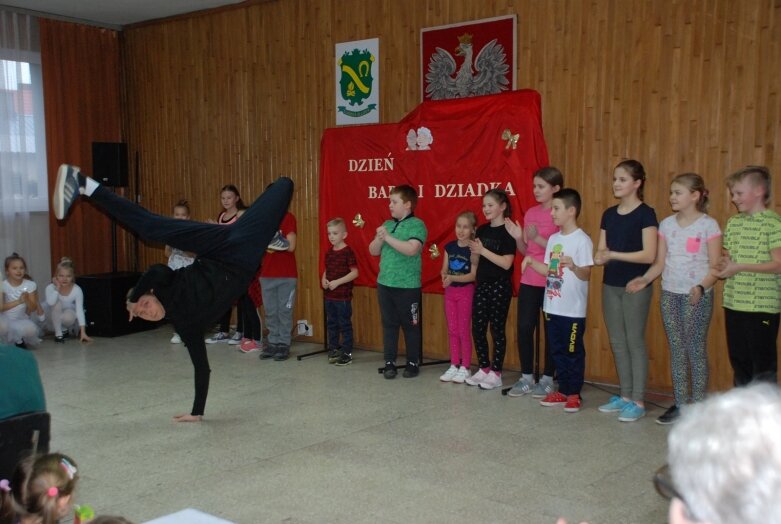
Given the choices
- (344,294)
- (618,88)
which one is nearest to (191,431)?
(344,294)

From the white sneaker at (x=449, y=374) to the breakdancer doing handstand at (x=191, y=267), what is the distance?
69.2 inches

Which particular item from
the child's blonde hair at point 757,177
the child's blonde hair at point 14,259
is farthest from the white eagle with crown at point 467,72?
the child's blonde hair at point 14,259

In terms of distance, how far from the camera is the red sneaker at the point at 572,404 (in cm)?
464

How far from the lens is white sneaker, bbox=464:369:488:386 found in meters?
5.28

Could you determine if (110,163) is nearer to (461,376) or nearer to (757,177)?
(461,376)

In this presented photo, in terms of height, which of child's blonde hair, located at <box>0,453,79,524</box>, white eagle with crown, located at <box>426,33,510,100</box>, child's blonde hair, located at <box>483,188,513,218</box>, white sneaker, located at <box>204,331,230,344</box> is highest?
white eagle with crown, located at <box>426,33,510,100</box>

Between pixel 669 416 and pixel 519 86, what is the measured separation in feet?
8.71

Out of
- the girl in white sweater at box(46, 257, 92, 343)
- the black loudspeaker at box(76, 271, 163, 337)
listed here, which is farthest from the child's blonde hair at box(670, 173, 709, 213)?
the girl in white sweater at box(46, 257, 92, 343)

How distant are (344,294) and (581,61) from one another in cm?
261

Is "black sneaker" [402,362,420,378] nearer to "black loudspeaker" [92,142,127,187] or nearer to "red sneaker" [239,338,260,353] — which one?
"red sneaker" [239,338,260,353]

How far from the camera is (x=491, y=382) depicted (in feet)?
17.2

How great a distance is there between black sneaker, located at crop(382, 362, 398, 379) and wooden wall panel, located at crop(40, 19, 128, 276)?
4390mm

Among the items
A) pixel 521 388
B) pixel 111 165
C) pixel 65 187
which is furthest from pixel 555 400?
pixel 111 165

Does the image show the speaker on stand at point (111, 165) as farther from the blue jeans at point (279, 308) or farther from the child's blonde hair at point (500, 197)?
the child's blonde hair at point (500, 197)
